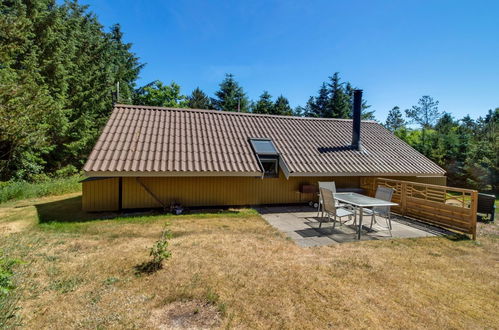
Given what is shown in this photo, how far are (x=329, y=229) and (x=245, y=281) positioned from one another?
3.69m

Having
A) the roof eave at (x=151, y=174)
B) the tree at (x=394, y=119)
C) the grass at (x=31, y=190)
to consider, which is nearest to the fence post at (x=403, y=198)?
the roof eave at (x=151, y=174)

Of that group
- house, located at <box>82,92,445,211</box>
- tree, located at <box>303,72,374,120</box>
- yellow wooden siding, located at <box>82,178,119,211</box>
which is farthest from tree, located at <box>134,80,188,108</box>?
yellow wooden siding, located at <box>82,178,119,211</box>

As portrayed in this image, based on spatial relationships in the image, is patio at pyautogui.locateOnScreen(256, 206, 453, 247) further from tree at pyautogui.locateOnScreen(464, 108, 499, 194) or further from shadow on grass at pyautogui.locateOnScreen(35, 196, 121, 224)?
tree at pyautogui.locateOnScreen(464, 108, 499, 194)

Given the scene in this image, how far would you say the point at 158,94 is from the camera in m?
28.6

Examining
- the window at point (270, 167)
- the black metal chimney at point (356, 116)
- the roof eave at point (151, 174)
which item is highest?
the black metal chimney at point (356, 116)

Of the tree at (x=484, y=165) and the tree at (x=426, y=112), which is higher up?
the tree at (x=426, y=112)

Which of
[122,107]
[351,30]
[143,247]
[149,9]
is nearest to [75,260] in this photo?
[143,247]

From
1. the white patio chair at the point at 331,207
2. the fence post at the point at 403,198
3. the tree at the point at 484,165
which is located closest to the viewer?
the white patio chair at the point at 331,207

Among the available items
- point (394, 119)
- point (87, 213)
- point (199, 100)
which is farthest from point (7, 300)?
point (394, 119)

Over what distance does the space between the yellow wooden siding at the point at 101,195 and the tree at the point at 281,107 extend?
87.0 feet

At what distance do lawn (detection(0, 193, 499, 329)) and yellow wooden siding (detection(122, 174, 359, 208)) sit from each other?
6.80 feet

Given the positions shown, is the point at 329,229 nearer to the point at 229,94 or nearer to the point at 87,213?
the point at 87,213

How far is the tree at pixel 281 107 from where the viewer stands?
32.6 meters

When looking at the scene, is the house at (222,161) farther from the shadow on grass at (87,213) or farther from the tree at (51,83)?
the tree at (51,83)
